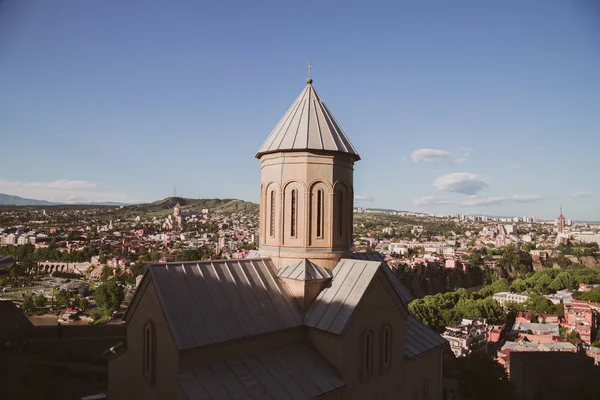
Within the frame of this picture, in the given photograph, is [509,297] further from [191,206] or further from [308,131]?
[191,206]

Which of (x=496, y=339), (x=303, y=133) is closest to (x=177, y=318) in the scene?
(x=303, y=133)

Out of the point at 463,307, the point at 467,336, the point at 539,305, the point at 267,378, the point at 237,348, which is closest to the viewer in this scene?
the point at 267,378

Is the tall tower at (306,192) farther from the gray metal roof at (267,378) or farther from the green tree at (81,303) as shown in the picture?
the green tree at (81,303)

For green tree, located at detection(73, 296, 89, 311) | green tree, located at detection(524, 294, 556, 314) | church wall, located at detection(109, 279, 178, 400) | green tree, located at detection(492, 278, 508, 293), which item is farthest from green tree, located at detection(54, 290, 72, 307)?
green tree, located at detection(492, 278, 508, 293)

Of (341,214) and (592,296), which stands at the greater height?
(341,214)

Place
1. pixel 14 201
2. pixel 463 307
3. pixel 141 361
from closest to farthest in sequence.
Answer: pixel 141 361 → pixel 463 307 → pixel 14 201

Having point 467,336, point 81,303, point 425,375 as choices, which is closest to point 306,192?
point 425,375

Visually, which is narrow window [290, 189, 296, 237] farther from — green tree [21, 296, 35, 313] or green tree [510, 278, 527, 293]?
green tree [510, 278, 527, 293]
